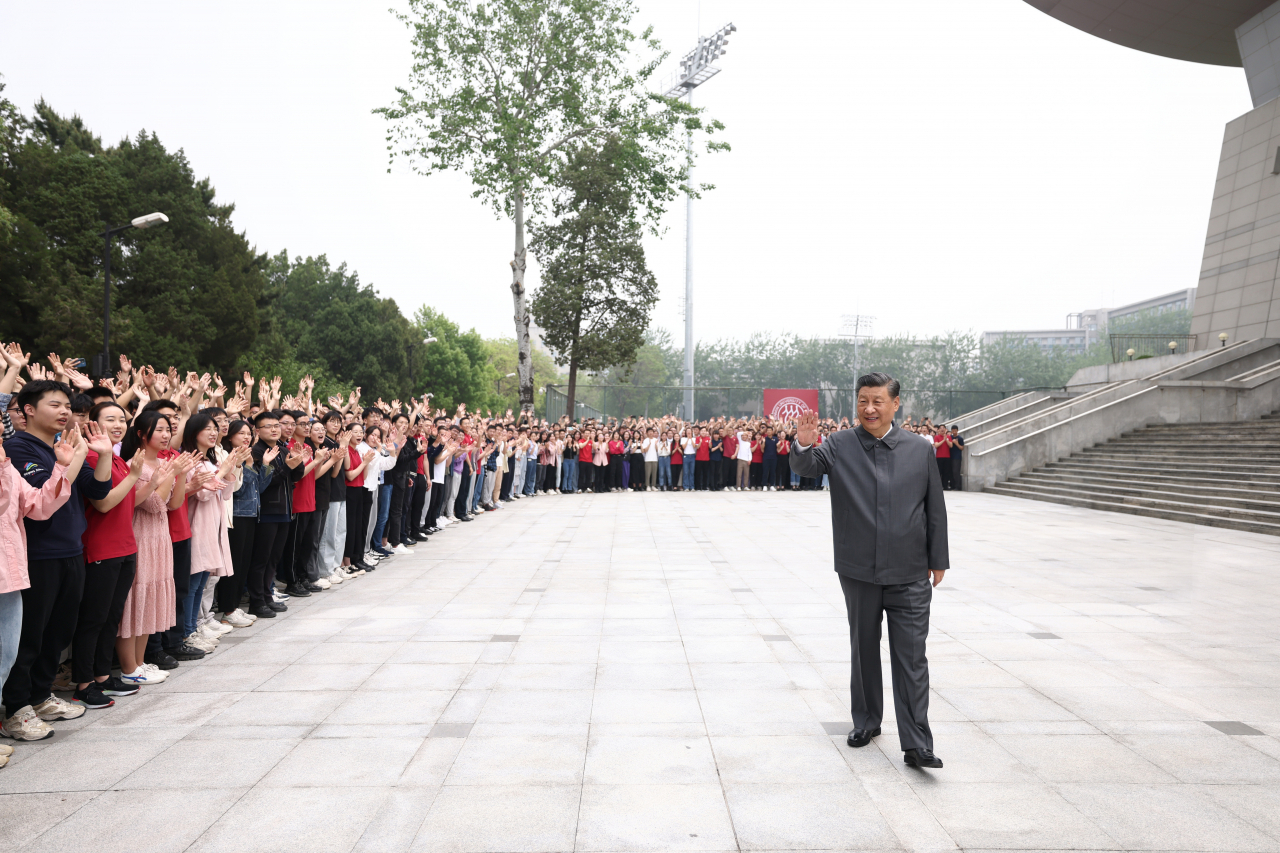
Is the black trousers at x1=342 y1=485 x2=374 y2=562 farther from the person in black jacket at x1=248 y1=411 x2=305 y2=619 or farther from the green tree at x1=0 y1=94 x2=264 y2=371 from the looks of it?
the green tree at x1=0 y1=94 x2=264 y2=371

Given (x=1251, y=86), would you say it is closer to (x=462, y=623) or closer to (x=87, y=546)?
(x=462, y=623)

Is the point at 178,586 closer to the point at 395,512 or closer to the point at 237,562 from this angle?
the point at 237,562

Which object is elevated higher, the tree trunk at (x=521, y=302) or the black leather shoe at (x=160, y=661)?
the tree trunk at (x=521, y=302)

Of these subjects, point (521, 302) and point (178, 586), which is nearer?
point (178, 586)

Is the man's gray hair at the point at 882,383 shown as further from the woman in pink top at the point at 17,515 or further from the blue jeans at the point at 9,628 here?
the blue jeans at the point at 9,628

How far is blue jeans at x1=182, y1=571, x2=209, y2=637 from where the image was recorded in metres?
6.13

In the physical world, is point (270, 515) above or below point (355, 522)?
above

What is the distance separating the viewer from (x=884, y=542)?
4.07m

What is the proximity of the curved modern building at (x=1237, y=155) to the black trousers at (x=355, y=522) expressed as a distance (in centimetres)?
2902

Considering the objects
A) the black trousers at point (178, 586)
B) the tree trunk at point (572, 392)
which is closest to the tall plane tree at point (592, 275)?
the tree trunk at point (572, 392)

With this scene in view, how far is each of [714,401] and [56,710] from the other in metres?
29.8

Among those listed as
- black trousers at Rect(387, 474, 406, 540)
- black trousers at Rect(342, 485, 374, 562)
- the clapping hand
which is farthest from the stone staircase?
black trousers at Rect(342, 485, 374, 562)

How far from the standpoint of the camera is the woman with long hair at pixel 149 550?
5238mm

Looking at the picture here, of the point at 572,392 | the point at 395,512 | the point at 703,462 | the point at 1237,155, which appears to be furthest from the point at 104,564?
the point at 1237,155
